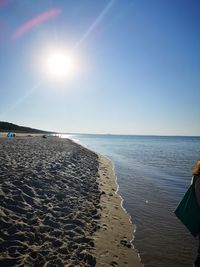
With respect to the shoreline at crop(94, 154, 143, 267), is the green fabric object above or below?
above

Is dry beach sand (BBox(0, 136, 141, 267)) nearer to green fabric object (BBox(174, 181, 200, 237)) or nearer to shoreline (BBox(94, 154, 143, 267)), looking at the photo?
shoreline (BBox(94, 154, 143, 267))

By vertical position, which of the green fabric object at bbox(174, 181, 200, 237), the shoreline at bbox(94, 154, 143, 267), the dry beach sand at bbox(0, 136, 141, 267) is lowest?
the shoreline at bbox(94, 154, 143, 267)

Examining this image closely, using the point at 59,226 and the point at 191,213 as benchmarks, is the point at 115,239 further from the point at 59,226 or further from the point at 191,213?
the point at 191,213

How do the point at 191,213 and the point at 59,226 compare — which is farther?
the point at 59,226

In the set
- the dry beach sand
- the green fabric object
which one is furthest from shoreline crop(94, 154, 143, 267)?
the green fabric object

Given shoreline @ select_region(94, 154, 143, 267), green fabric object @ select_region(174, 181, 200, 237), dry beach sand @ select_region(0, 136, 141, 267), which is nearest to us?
green fabric object @ select_region(174, 181, 200, 237)

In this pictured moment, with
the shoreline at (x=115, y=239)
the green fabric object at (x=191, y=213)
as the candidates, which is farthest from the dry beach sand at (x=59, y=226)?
the green fabric object at (x=191, y=213)

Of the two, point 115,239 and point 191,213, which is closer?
point 191,213

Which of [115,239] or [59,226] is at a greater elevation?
[59,226]

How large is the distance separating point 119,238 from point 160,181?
30.1 ft

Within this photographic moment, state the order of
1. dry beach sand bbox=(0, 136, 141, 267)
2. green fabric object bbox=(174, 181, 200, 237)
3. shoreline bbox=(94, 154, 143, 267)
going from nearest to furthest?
green fabric object bbox=(174, 181, 200, 237)
dry beach sand bbox=(0, 136, 141, 267)
shoreline bbox=(94, 154, 143, 267)

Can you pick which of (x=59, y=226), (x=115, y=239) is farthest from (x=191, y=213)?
(x=59, y=226)

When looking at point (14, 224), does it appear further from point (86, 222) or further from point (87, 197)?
point (87, 197)

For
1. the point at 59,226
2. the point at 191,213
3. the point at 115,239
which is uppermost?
the point at 191,213
